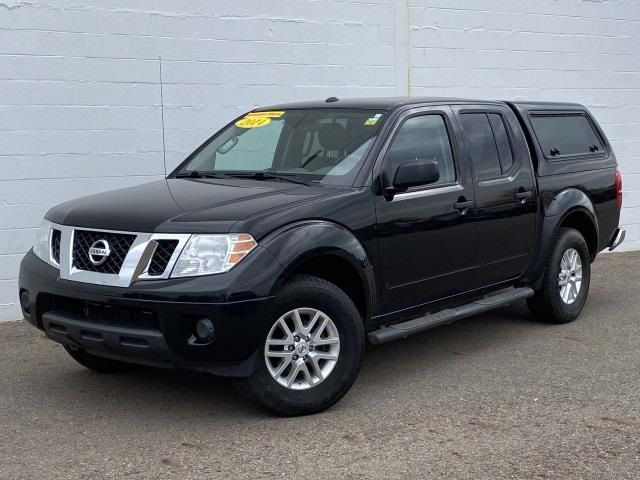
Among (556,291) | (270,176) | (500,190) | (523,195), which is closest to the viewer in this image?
(270,176)

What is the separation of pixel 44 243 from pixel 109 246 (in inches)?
29.3

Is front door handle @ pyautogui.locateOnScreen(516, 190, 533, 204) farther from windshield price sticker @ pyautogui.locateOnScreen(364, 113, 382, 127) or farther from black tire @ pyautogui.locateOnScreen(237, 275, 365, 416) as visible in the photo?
black tire @ pyautogui.locateOnScreen(237, 275, 365, 416)

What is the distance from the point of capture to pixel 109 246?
4.80 m

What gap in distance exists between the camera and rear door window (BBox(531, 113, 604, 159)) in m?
7.16

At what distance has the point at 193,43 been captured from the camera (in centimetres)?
837

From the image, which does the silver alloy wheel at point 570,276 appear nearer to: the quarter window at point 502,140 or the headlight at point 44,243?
the quarter window at point 502,140

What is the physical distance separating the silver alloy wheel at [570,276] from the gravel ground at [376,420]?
0.55m

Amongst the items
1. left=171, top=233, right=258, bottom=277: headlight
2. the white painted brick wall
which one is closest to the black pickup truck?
left=171, top=233, right=258, bottom=277: headlight

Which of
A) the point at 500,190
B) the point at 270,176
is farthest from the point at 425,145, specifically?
the point at 270,176

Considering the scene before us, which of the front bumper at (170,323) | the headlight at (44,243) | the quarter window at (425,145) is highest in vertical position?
the quarter window at (425,145)

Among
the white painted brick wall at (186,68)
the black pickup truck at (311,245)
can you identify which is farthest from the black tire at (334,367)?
the white painted brick wall at (186,68)

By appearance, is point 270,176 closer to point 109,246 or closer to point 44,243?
point 109,246

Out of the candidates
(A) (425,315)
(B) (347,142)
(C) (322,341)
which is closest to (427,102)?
(B) (347,142)

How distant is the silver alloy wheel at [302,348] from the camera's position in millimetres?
4828
